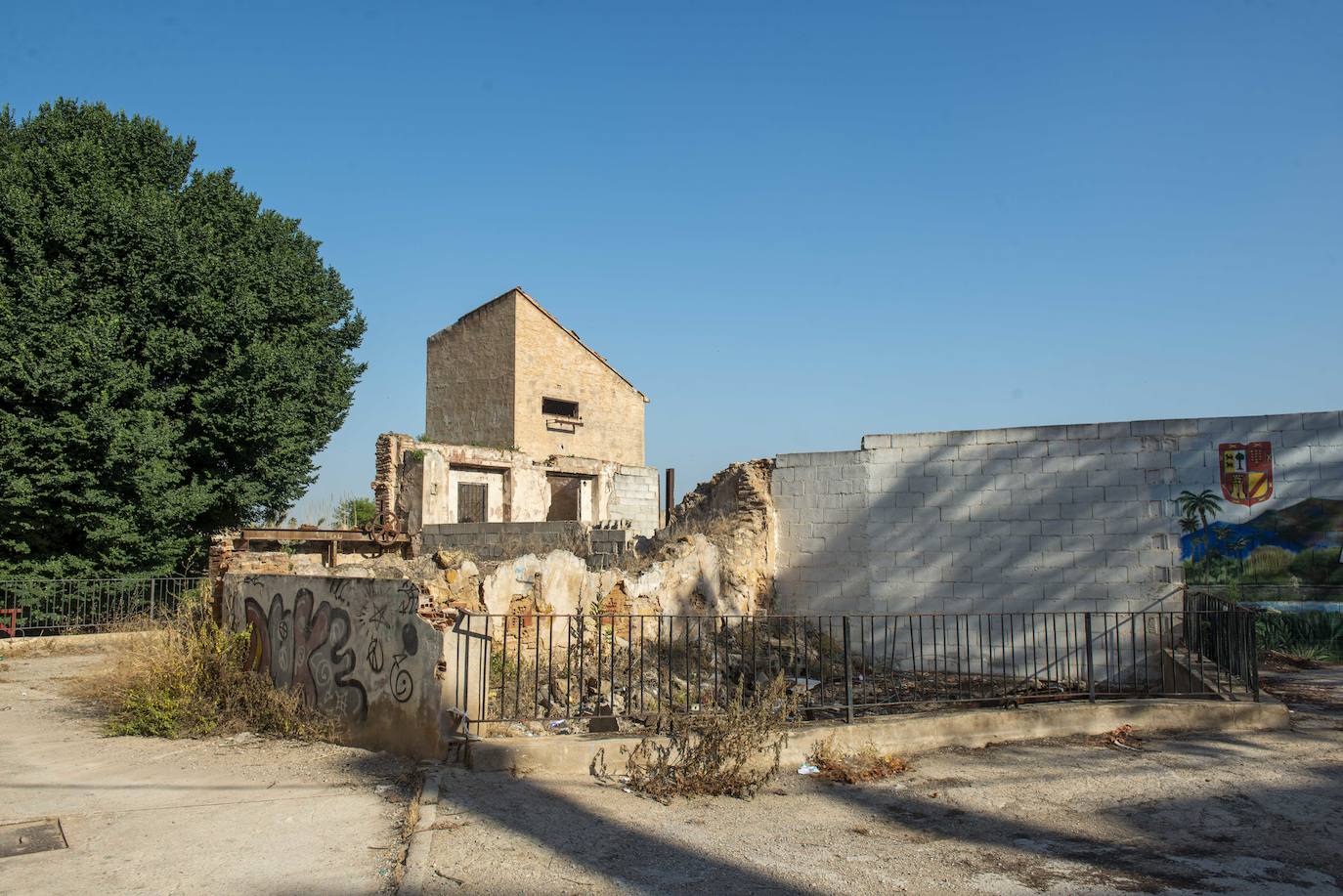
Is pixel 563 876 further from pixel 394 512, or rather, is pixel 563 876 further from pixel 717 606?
pixel 394 512

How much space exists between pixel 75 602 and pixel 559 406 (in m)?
17.1

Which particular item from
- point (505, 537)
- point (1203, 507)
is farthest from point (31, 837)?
point (1203, 507)

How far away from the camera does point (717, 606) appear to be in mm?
14242

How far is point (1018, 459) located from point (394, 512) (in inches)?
659

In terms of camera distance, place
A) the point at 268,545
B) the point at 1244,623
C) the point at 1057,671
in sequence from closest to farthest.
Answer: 1. the point at 1244,623
2. the point at 1057,671
3. the point at 268,545

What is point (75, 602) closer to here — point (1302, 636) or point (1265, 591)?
point (1265, 591)

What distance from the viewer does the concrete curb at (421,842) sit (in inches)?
198

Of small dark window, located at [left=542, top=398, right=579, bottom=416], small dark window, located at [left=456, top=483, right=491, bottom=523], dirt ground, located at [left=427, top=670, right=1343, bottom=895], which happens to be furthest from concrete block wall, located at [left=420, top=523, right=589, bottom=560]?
small dark window, located at [left=542, top=398, right=579, bottom=416]

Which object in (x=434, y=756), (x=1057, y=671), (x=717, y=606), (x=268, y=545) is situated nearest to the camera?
(x=434, y=756)

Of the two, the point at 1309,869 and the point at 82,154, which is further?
the point at 82,154

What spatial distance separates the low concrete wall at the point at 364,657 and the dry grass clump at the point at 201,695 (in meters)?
0.21

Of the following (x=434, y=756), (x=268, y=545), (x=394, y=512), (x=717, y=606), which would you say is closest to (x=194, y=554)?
(x=268, y=545)

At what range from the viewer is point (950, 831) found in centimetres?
620

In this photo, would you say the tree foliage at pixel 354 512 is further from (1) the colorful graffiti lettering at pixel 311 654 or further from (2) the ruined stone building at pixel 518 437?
(1) the colorful graffiti lettering at pixel 311 654
